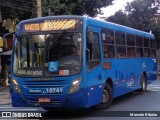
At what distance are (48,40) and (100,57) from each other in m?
1.92

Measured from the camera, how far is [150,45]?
20.0 m

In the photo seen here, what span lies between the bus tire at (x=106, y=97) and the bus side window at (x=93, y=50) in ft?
3.79

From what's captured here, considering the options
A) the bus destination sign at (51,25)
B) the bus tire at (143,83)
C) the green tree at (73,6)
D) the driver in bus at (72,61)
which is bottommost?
the bus tire at (143,83)

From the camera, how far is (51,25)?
11.4 m

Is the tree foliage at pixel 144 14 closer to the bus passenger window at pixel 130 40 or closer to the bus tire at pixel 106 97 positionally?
the bus passenger window at pixel 130 40

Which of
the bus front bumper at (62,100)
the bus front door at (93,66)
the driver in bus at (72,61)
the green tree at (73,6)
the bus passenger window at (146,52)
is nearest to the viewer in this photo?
the bus front bumper at (62,100)

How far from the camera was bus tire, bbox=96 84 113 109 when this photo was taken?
1260 centimetres

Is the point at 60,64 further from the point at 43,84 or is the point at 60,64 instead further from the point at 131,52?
the point at 131,52

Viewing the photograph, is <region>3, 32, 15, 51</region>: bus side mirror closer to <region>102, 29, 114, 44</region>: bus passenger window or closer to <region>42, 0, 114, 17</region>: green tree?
<region>102, 29, 114, 44</region>: bus passenger window

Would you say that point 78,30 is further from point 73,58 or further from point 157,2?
point 157,2

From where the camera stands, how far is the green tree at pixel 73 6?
1035 inches

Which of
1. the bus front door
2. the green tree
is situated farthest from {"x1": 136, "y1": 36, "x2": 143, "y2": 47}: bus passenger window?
the green tree

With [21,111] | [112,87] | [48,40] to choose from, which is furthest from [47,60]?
[112,87]

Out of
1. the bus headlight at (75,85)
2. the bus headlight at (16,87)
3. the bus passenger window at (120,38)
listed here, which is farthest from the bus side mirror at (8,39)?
the bus passenger window at (120,38)
